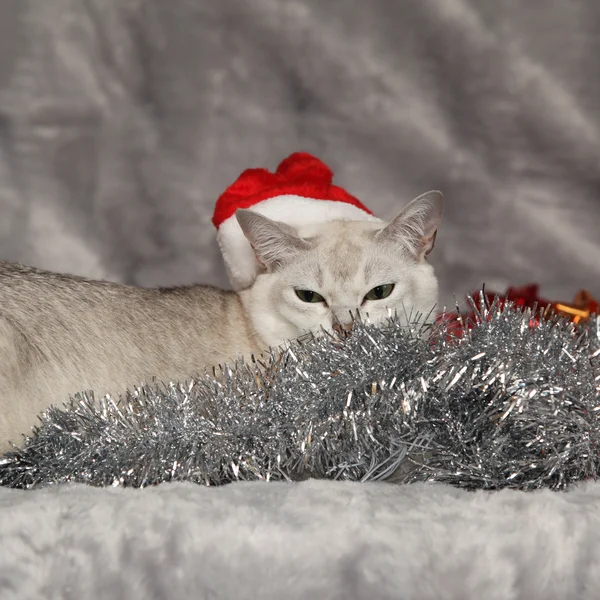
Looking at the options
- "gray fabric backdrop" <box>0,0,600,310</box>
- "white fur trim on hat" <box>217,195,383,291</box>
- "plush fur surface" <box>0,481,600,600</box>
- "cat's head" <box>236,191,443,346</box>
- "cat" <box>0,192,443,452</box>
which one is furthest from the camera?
"gray fabric backdrop" <box>0,0,600,310</box>

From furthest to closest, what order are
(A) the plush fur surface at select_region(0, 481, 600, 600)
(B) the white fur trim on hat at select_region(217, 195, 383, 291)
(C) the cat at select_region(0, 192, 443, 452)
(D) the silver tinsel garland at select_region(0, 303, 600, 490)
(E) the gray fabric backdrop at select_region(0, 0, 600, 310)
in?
(E) the gray fabric backdrop at select_region(0, 0, 600, 310)
(B) the white fur trim on hat at select_region(217, 195, 383, 291)
(C) the cat at select_region(0, 192, 443, 452)
(D) the silver tinsel garland at select_region(0, 303, 600, 490)
(A) the plush fur surface at select_region(0, 481, 600, 600)

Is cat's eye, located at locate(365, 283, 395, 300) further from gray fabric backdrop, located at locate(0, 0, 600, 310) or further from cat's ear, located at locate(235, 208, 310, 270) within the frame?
gray fabric backdrop, located at locate(0, 0, 600, 310)

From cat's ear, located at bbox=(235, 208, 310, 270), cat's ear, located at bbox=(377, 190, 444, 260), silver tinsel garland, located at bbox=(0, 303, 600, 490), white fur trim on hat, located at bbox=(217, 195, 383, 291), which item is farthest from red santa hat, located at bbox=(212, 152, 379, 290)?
silver tinsel garland, located at bbox=(0, 303, 600, 490)

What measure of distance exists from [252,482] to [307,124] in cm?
181

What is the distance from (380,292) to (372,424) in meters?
0.54

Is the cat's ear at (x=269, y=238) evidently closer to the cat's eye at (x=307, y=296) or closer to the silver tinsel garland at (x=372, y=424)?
the cat's eye at (x=307, y=296)

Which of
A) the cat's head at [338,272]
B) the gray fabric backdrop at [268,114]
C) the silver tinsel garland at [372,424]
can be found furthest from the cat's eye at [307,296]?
the gray fabric backdrop at [268,114]

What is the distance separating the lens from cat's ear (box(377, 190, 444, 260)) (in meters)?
1.63

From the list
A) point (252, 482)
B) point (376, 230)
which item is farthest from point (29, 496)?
point (376, 230)

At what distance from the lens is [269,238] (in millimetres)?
1677

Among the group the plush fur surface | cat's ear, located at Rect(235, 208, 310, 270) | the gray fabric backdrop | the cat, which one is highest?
the gray fabric backdrop

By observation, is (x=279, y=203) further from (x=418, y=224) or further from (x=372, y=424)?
(x=372, y=424)

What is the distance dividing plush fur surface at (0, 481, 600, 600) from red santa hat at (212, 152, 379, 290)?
0.92 metres

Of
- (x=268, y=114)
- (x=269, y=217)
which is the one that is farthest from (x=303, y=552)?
(x=268, y=114)
